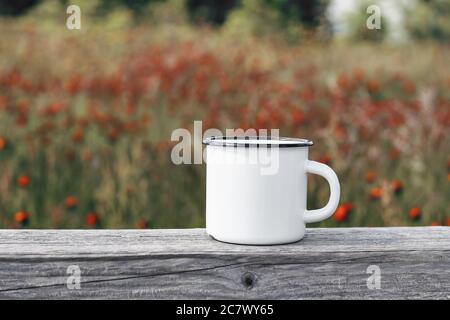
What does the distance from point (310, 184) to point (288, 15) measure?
1070 centimetres

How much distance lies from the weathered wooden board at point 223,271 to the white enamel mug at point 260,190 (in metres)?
0.04

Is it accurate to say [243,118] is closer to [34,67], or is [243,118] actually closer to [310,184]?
[310,184]

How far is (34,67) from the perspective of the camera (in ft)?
18.8

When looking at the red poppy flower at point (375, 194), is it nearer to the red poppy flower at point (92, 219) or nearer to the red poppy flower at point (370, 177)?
the red poppy flower at point (370, 177)

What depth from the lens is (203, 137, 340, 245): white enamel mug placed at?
1.38m

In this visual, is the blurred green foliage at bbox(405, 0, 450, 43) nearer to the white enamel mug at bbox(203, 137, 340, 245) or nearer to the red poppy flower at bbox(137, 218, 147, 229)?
the red poppy flower at bbox(137, 218, 147, 229)

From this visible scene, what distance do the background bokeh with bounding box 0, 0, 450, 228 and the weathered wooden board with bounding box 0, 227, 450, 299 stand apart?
110cm

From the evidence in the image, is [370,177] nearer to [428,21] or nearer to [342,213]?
[342,213]

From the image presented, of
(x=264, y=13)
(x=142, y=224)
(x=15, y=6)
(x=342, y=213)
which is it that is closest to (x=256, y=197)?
(x=342, y=213)

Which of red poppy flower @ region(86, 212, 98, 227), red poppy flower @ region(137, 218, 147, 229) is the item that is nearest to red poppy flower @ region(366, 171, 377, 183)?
Answer: red poppy flower @ region(137, 218, 147, 229)

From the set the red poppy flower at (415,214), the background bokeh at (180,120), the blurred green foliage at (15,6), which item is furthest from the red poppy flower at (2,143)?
the blurred green foliage at (15,6)

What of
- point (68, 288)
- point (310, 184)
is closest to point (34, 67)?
point (310, 184)

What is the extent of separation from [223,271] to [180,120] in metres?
2.56

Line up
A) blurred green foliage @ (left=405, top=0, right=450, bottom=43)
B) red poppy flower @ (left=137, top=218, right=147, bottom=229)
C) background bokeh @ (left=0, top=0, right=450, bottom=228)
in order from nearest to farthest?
red poppy flower @ (left=137, top=218, right=147, bottom=229) < background bokeh @ (left=0, top=0, right=450, bottom=228) < blurred green foliage @ (left=405, top=0, right=450, bottom=43)
